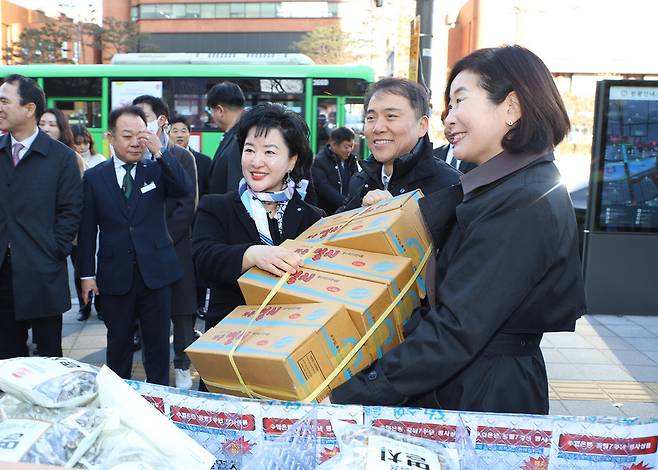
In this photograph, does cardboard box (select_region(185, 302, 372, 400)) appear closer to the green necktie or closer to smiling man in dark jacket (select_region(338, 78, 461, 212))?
smiling man in dark jacket (select_region(338, 78, 461, 212))

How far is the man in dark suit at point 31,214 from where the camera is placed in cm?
356

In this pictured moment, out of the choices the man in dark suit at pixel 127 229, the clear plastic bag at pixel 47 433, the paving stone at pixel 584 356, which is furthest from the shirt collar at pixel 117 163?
the paving stone at pixel 584 356

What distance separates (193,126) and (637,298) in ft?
29.1

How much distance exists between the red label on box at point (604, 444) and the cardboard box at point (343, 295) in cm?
51

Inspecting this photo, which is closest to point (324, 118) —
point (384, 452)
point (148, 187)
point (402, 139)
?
point (148, 187)

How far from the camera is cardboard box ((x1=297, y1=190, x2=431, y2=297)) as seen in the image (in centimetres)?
178

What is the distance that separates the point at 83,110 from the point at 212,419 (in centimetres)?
1240

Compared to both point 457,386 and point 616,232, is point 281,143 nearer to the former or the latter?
point 457,386

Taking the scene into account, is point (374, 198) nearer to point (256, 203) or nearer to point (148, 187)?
point (256, 203)

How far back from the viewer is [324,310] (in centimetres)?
158

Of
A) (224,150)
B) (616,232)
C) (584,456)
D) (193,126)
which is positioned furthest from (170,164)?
(193,126)

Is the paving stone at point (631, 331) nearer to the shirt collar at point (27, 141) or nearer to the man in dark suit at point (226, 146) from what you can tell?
the man in dark suit at point (226, 146)

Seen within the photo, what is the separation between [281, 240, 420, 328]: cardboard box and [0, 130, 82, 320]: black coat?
230cm

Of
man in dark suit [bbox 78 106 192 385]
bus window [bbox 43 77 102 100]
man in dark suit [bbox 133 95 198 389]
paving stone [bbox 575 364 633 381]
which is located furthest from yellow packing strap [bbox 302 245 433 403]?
bus window [bbox 43 77 102 100]
